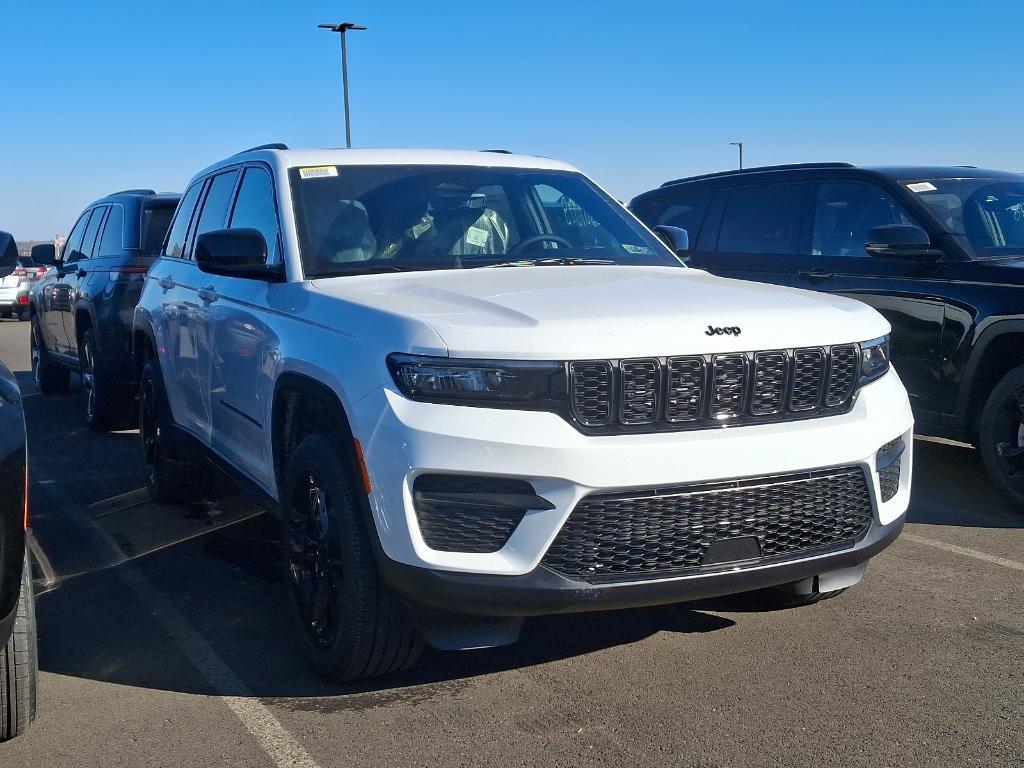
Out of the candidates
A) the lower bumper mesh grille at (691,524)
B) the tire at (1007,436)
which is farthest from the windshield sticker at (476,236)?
the tire at (1007,436)

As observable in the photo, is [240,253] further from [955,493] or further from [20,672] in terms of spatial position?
[955,493]

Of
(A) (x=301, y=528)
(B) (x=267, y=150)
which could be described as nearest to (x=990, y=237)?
(B) (x=267, y=150)

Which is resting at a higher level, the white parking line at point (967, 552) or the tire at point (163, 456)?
the tire at point (163, 456)

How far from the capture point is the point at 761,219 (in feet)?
25.1

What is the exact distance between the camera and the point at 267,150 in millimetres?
5117

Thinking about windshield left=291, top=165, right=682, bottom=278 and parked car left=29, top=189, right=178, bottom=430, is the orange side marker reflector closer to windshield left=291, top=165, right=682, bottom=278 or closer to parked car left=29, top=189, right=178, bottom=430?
windshield left=291, top=165, right=682, bottom=278

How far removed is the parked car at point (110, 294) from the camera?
8797 millimetres

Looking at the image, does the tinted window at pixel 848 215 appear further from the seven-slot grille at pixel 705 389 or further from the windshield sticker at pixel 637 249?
the seven-slot grille at pixel 705 389

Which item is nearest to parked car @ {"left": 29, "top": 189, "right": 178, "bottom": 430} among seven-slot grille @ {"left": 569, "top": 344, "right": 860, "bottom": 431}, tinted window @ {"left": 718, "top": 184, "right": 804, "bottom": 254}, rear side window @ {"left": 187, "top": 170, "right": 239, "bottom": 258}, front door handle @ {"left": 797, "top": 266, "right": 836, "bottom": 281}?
rear side window @ {"left": 187, "top": 170, "right": 239, "bottom": 258}

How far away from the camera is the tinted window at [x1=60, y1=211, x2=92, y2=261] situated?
33.8ft

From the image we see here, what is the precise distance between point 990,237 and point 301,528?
181 inches

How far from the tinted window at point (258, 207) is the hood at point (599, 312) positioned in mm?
574

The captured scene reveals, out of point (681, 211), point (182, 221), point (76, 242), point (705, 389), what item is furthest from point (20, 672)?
point (76, 242)

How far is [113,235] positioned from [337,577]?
6.46 metres
